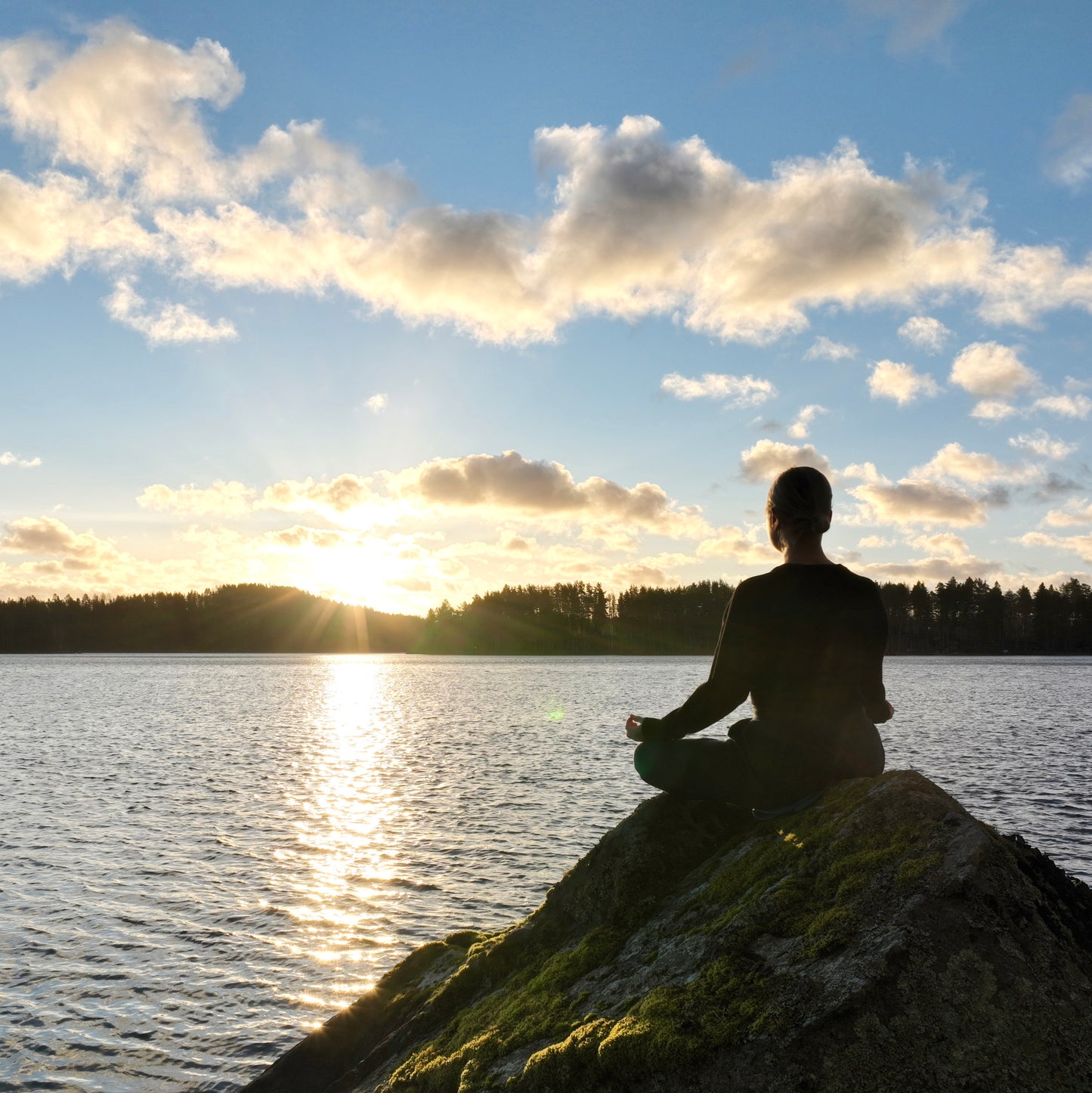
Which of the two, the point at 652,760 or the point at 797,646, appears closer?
the point at 797,646

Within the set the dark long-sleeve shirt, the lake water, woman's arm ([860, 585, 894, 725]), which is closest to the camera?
the dark long-sleeve shirt

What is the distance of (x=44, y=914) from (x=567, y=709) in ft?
145

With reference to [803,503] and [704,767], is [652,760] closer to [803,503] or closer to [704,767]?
[704,767]

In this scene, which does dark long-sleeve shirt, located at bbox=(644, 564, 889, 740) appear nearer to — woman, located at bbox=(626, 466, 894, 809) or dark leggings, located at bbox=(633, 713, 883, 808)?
woman, located at bbox=(626, 466, 894, 809)

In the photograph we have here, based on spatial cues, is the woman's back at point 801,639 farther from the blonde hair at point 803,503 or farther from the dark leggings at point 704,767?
the dark leggings at point 704,767

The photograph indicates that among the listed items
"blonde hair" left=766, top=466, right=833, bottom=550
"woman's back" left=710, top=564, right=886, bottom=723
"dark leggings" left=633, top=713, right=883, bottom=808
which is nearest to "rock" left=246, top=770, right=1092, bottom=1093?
"dark leggings" left=633, top=713, right=883, bottom=808

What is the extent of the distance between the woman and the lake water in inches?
289

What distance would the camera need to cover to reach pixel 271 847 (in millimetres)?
19266

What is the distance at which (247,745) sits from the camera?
3875cm

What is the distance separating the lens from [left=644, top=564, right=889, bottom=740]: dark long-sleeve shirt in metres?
5.82

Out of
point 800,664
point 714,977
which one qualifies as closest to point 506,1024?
point 714,977

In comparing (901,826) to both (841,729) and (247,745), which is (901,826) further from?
(247,745)

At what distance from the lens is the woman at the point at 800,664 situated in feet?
19.2

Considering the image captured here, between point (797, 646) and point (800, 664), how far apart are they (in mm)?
135
